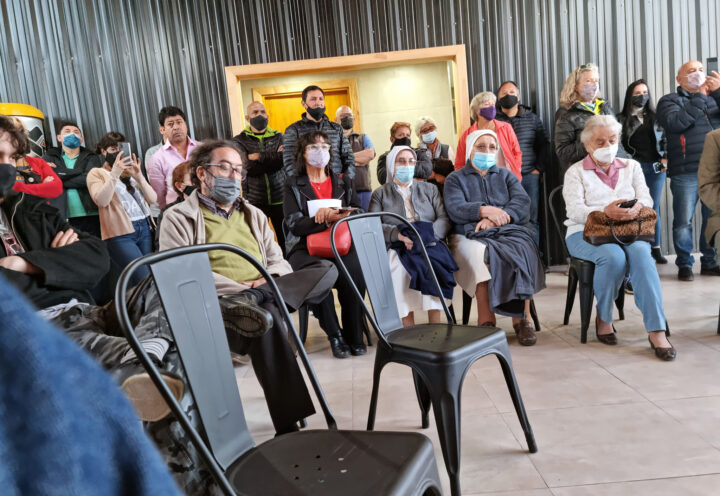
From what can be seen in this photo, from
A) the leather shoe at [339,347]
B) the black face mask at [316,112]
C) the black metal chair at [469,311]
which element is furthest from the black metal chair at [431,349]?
the black face mask at [316,112]

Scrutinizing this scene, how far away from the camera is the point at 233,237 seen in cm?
232

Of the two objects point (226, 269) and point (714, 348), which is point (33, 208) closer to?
point (226, 269)

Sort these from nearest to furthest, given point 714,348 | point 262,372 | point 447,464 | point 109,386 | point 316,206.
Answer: point 109,386, point 447,464, point 262,372, point 714,348, point 316,206

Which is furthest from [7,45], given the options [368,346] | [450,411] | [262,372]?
[450,411]

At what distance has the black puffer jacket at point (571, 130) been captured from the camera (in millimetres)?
4031

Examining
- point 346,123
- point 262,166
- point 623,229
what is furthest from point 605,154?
point 262,166

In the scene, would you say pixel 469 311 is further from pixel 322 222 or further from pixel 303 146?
pixel 303 146

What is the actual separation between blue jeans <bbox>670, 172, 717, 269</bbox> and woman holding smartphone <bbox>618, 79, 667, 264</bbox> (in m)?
0.19

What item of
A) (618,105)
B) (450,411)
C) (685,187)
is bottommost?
(450,411)

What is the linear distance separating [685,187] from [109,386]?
4.65 metres

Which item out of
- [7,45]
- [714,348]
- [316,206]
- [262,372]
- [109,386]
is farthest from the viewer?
[7,45]

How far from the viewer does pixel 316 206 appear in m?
2.94

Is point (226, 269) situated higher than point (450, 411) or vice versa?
point (226, 269)

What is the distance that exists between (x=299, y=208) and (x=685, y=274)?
294 cm
